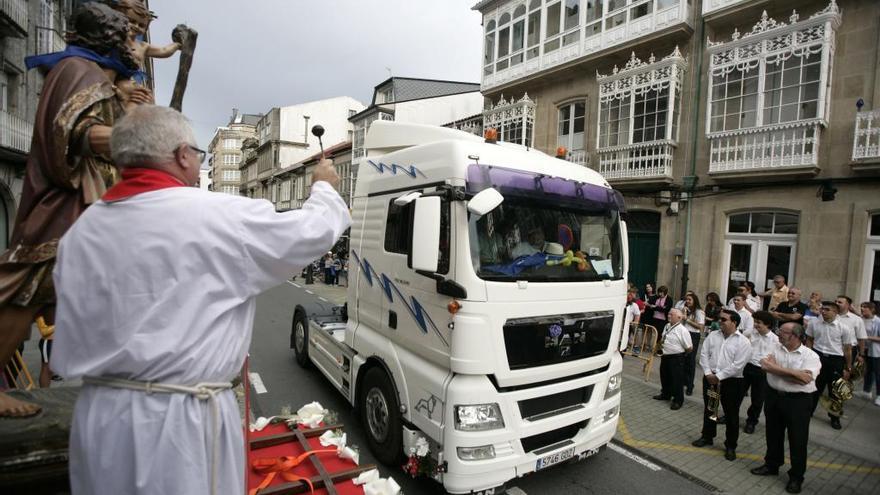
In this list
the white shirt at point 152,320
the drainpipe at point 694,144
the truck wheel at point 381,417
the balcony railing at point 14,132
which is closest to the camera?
the white shirt at point 152,320

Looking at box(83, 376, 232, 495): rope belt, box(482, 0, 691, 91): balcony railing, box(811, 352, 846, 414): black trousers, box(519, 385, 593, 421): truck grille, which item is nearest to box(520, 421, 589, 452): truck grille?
box(519, 385, 593, 421): truck grille

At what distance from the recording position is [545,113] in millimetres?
15375

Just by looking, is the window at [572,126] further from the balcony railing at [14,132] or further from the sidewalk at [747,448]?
the balcony railing at [14,132]

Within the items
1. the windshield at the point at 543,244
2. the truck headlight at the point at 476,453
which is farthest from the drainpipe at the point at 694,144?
the truck headlight at the point at 476,453

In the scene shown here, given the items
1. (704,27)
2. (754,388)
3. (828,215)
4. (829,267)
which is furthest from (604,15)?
(754,388)

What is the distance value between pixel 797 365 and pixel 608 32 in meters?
11.5

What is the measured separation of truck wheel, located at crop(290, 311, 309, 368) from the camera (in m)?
7.30

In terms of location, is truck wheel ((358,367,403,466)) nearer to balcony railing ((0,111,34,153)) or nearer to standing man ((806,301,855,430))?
standing man ((806,301,855,430))

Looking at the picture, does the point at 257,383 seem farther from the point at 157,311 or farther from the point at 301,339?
the point at 157,311

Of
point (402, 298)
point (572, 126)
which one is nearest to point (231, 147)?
point (572, 126)

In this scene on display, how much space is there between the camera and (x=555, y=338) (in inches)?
153

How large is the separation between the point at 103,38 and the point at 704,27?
13.5 metres

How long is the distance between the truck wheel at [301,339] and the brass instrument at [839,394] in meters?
7.55

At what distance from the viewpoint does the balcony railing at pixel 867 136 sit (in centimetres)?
871
